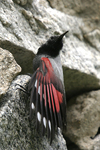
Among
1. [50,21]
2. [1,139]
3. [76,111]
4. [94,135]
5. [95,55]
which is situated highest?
[50,21]

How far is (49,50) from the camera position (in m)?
2.31

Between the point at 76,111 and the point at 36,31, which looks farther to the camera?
the point at 76,111

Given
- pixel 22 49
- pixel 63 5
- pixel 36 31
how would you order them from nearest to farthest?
pixel 22 49 → pixel 36 31 → pixel 63 5

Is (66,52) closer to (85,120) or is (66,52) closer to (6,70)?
(85,120)

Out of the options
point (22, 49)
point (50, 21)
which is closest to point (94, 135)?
point (22, 49)

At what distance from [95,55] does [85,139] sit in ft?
4.77

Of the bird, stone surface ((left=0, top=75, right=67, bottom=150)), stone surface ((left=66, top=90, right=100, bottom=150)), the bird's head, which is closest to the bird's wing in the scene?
the bird

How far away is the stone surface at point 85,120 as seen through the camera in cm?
258

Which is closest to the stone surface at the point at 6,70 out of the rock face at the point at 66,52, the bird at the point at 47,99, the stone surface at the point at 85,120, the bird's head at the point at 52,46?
the rock face at the point at 66,52

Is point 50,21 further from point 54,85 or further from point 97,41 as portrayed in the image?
point 54,85

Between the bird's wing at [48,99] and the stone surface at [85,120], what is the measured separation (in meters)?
1.12

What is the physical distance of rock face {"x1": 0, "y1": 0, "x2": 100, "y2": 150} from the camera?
158 centimetres

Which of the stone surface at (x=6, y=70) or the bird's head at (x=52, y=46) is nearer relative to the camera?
the stone surface at (x=6, y=70)

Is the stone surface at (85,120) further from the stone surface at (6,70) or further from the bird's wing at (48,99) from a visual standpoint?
the stone surface at (6,70)
